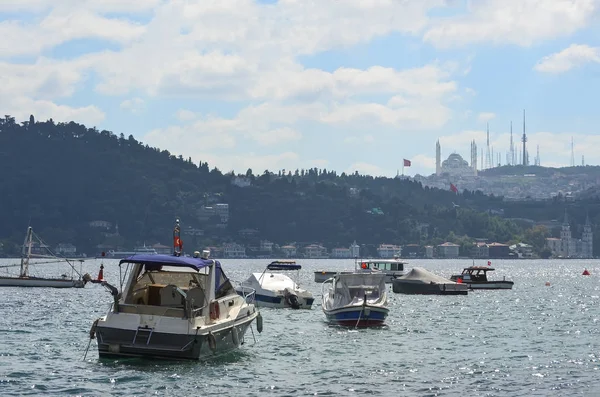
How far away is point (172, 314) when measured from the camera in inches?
1593

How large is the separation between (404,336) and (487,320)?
14.6 metres

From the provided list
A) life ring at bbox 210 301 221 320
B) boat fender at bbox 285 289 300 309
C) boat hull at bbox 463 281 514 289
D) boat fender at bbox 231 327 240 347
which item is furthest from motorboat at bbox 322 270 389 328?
boat hull at bbox 463 281 514 289

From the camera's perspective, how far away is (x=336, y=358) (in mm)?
45344

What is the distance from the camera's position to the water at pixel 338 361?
37.1 metres

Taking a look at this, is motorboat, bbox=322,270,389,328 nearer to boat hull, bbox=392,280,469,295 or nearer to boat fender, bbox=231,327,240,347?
boat fender, bbox=231,327,240,347

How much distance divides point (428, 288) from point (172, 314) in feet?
210

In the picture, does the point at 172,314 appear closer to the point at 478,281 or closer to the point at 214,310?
→ the point at 214,310

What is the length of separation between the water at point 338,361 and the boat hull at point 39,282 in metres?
33.3

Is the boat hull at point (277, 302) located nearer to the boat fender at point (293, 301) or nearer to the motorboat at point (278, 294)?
the motorboat at point (278, 294)

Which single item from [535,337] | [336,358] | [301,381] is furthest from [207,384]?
[535,337]

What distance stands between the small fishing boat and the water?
0.74 metres

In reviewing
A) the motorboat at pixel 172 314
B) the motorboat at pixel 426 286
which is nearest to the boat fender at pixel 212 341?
the motorboat at pixel 172 314

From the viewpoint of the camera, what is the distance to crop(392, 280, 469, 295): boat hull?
3996 inches

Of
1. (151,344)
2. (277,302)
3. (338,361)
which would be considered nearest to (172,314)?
(151,344)
